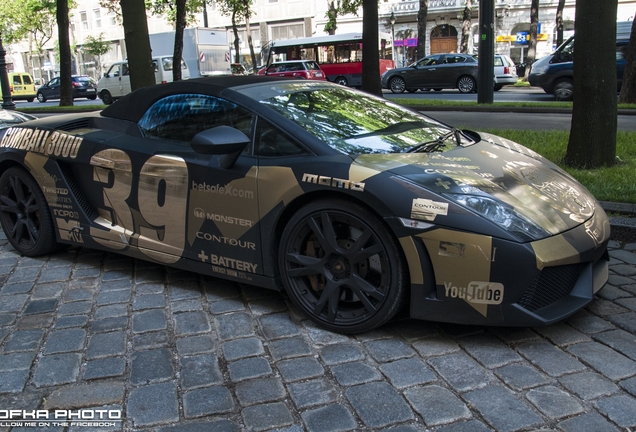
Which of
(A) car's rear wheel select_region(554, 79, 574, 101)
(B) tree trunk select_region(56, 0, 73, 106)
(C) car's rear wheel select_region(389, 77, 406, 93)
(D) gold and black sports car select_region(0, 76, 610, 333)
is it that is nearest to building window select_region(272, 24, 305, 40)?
(C) car's rear wheel select_region(389, 77, 406, 93)

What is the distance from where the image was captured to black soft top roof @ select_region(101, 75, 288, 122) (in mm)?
3742

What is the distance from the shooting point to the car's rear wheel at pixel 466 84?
23.6 metres

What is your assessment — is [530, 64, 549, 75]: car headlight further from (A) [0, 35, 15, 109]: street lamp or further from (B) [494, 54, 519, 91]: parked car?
(A) [0, 35, 15, 109]: street lamp

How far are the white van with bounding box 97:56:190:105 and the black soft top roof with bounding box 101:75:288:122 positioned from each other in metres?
24.4

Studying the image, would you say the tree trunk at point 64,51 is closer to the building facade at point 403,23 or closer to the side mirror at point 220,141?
the building facade at point 403,23

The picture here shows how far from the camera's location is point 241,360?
116 inches

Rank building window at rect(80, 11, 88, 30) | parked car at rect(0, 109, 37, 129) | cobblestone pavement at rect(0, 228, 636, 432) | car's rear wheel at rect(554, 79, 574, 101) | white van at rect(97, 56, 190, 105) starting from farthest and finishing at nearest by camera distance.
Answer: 1. building window at rect(80, 11, 88, 30)
2. white van at rect(97, 56, 190, 105)
3. car's rear wheel at rect(554, 79, 574, 101)
4. parked car at rect(0, 109, 37, 129)
5. cobblestone pavement at rect(0, 228, 636, 432)

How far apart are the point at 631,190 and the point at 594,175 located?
0.64 m

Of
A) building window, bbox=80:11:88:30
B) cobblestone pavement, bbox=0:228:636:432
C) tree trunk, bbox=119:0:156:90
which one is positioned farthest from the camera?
building window, bbox=80:11:88:30

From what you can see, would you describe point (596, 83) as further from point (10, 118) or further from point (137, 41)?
point (10, 118)

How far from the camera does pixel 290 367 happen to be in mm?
2865

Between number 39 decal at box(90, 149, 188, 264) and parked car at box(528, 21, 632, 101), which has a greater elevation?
parked car at box(528, 21, 632, 101)

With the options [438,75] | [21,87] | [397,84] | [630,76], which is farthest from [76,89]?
[630,76]

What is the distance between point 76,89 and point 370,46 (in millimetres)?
25614
